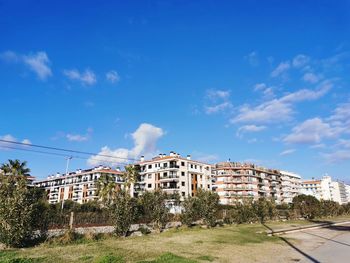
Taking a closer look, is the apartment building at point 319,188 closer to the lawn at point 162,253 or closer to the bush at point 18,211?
the lawn at point 162,253

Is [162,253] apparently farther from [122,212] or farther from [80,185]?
[80,185]

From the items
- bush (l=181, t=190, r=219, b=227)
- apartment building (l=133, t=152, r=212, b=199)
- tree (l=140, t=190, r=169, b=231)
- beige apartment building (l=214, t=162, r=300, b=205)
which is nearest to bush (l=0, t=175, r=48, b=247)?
tree (l=140, t=190, r=169, b=231)

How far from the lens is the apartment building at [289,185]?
140 metres

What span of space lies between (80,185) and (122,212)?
3631 inches

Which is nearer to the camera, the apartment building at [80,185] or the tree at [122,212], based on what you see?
the tree at [122,212]

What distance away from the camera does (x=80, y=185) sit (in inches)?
4358

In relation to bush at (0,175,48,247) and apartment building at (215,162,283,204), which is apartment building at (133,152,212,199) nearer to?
apartment building at (215,162,283,204)

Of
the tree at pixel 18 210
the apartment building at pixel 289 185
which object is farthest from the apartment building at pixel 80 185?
the tree at pixel 18 210

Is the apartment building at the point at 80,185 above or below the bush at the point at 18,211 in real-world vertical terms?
above

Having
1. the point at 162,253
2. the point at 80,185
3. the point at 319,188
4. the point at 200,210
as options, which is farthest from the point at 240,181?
the point at 319,188

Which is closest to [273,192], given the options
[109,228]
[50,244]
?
[109,228]

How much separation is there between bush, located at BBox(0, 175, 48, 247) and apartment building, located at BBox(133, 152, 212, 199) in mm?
60745

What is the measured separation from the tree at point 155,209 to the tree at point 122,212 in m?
4.47

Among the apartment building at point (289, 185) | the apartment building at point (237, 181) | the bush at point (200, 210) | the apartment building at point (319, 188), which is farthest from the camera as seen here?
the apartment building at point (319, 188)
